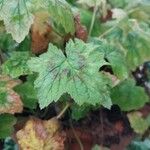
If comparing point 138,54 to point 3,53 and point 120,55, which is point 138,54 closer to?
point 120,55

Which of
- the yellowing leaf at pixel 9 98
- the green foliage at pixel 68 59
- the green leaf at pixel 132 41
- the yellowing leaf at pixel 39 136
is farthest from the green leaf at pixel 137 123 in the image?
the yellowing leaf at pixel 9 98

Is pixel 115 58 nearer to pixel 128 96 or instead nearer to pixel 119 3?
pixel 128 96

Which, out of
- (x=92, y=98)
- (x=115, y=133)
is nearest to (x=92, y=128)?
(x=115, y=133)

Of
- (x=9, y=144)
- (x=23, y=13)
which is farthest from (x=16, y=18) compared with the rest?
(x=9, y=144)

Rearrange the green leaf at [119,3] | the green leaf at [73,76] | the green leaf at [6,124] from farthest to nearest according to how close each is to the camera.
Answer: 1. the green leaf at [119,3]
2. the green leaf at [6,124]
3. the green leaf at [73,76]

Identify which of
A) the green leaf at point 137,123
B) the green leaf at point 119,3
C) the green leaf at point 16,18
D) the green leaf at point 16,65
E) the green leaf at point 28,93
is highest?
the green leaf at point 16,18

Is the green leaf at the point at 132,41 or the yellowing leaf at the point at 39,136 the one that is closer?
the yellowing leaf at the point at 39,136

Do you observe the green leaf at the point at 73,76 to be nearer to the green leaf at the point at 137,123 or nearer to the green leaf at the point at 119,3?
the green leaf at the point at 137,123
